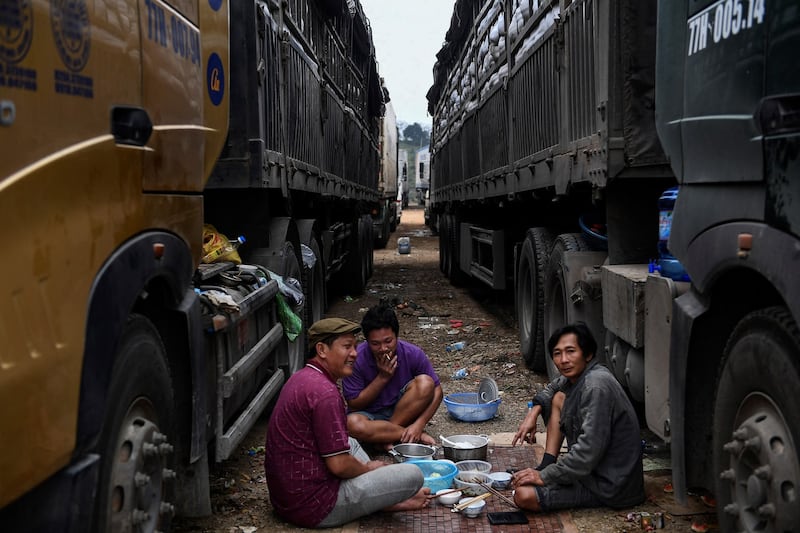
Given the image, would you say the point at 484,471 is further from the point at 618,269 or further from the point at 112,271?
the point at 112,271

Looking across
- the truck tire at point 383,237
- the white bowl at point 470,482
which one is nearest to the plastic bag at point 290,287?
the white bowl at point 470,482

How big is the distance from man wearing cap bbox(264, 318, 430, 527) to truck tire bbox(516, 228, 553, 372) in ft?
10.5

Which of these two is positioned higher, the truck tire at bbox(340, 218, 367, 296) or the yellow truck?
the yellow truck

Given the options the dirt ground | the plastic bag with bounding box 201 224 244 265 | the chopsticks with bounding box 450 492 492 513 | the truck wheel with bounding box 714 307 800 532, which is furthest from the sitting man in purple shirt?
the truck wheel with bounding box 714 307 800 532

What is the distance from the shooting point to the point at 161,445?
2.76m

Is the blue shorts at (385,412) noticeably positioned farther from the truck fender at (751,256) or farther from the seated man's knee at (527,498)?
the truck fender at (751,256)

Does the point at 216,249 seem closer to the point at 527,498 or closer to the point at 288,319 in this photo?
the point at 288,319

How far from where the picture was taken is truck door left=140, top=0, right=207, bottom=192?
2762mm

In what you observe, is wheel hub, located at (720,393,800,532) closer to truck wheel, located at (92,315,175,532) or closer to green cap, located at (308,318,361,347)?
green cap, located at (308,318,361,347)

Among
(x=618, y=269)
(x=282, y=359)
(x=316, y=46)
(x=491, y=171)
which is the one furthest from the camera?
(x=491, y=171)

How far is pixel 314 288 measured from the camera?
7.74 m

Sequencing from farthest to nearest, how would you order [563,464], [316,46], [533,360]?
[316,46]
[533,360]
[563,464]

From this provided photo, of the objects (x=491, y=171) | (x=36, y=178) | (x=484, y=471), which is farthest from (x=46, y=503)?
(x=491, y=171)

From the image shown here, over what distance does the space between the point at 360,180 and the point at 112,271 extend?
40.2ft
